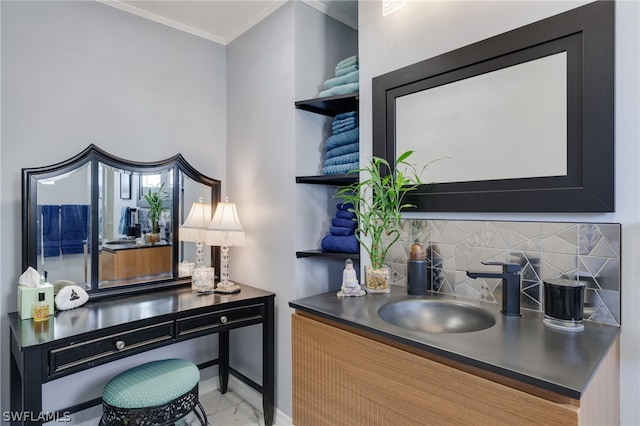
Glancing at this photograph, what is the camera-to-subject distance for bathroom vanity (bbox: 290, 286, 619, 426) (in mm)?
850

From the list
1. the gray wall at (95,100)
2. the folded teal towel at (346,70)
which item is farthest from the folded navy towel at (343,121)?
the gray wall at (95,100)

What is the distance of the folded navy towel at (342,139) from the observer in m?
1.98

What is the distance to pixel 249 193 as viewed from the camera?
7.95ft

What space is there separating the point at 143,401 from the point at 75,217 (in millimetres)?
1081

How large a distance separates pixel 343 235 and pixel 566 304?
1115 millimetres

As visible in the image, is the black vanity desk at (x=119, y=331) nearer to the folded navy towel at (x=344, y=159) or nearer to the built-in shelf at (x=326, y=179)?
the built-in shelf at (x=326, y=179)

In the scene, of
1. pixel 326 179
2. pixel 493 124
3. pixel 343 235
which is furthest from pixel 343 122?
pixel 493 124

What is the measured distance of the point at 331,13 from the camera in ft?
7.37

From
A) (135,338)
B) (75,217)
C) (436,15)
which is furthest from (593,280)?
(75,217)

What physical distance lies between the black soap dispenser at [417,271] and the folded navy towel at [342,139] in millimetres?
729

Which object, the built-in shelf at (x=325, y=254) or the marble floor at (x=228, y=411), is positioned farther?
the marble floor at (x=228, y=411)

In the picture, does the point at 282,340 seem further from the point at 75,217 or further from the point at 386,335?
the point at 75,217

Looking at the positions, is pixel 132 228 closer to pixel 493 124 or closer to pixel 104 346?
pixel 104 346

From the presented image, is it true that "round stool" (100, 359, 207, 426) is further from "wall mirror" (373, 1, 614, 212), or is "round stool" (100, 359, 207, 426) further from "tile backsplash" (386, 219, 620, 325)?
"wall mirror" (373, 1, 614, 212)
